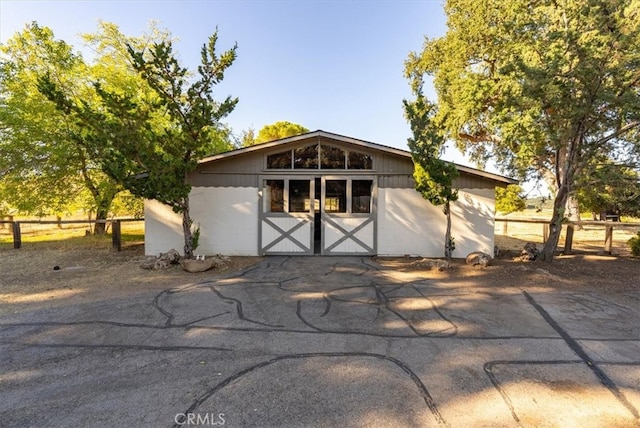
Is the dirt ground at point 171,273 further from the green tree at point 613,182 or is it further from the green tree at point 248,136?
the green tree at point 248,136

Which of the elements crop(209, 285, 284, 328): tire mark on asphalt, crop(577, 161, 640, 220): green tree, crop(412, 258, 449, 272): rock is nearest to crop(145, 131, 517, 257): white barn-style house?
crop(412, 258, 449, 272): rock

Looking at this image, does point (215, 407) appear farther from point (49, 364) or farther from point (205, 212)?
point (205, 212)

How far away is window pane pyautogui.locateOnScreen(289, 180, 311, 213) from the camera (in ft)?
29.1

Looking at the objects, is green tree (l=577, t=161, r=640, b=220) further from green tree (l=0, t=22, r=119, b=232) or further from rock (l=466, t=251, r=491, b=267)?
green tree (l=0, t=22, r=119, b=232)

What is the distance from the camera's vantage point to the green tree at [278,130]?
24.3 m

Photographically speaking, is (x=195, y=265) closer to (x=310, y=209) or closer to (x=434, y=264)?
(x=310, y=209)

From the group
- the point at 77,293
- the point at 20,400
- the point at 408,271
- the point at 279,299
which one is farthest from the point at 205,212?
the point at 20,400

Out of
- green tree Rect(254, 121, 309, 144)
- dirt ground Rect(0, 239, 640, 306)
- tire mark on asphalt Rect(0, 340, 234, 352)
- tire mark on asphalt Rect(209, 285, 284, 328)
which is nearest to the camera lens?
tire mark on asphalt Rect(0, 340, 234, 352)

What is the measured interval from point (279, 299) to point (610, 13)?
983 centimetres

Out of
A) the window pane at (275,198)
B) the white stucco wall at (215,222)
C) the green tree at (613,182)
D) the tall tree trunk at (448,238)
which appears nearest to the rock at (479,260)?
the tall tree trunk at (448,238)

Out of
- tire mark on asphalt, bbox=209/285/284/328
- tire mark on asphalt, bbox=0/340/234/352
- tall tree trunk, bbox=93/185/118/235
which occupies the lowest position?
tire mark on asphalt, bbox=0/340/234/352

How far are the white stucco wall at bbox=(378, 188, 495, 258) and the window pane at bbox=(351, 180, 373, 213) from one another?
0.35 meters

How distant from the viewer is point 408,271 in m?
7.11

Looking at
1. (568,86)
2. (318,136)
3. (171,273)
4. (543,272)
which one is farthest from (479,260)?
(171,273)
